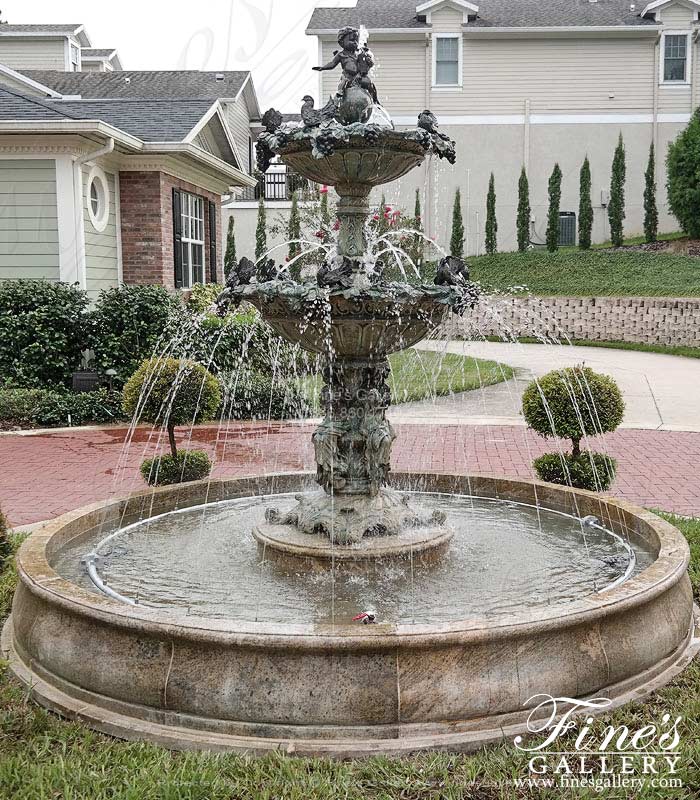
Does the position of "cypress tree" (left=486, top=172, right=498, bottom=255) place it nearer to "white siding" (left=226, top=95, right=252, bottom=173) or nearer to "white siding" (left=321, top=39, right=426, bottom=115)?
"white siding" (left=321, top=39, right=426, bottom=115)

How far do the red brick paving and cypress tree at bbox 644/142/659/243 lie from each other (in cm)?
1908

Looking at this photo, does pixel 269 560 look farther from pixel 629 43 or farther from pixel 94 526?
pixel 629 43

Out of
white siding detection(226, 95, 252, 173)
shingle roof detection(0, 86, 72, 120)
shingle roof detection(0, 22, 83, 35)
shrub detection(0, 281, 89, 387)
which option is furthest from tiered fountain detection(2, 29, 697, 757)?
shingle roof detection(0, 22, 83, 35)

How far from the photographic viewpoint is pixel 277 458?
1107cm

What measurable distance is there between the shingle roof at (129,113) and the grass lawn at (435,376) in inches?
216

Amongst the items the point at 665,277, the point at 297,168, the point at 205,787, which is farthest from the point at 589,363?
the point at 205,787

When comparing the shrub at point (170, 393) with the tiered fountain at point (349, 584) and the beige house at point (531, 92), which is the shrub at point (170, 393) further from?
the beige house at point (531, 92)

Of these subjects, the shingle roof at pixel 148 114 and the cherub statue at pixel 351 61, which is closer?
the cherub statue at pixel 351 61

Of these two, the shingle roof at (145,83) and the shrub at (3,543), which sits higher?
the shingle roof at (145,83)

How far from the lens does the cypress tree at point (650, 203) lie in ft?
96.4

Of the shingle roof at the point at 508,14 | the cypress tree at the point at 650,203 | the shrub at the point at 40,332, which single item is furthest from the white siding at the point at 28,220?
the cypress tree at the point at 650,203

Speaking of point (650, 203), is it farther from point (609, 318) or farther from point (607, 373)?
point (607, 373)

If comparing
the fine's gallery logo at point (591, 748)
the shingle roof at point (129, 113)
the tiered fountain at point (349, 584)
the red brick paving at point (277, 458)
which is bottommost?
the fine's gallery logo at point (591, 748)

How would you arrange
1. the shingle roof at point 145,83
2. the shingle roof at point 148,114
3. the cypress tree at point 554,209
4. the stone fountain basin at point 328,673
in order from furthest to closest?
the cypress tree at point 554,209 → the shingle roof at point 145,83 → the shingle roof at point 148,114 → the stone fountain basin at point 328,673
